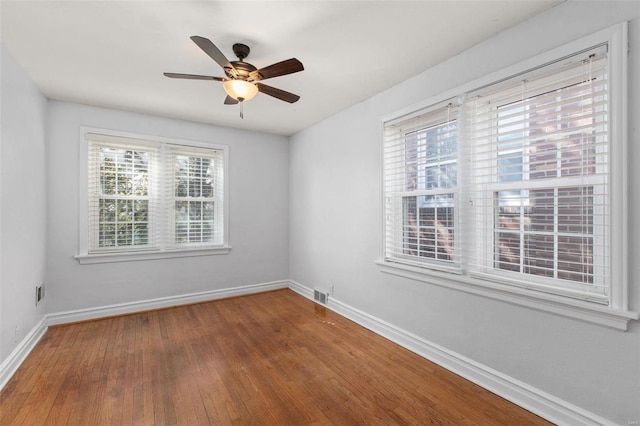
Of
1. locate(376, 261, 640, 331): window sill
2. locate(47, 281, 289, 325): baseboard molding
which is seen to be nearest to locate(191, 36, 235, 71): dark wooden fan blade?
locate(376, 261, 640, 331): window sill

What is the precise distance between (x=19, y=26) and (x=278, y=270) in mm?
3877

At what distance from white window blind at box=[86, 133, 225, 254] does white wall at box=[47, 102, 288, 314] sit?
164 mm

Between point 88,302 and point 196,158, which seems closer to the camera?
point 88,302

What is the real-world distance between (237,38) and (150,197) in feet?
8.52

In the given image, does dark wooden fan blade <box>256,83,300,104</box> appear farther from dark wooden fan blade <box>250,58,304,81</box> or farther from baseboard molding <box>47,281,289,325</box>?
baseboard molding <box>47,281,289,325</box>

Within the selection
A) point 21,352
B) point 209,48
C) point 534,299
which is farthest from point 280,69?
point 21,352

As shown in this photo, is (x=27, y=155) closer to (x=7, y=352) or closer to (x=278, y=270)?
(x=7, y=352)

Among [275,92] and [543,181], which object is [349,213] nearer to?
[275,92]

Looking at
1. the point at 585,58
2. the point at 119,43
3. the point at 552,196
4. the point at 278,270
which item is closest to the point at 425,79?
the point at 585,58

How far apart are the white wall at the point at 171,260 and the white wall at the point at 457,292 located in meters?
0.61

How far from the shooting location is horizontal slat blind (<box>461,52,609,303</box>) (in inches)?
66.5

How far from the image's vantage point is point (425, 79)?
2.65 metres

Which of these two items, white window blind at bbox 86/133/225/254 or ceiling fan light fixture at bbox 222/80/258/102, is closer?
ceiling fan light fixture at bbox 222/80/258/102

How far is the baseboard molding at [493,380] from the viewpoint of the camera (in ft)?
5.73
